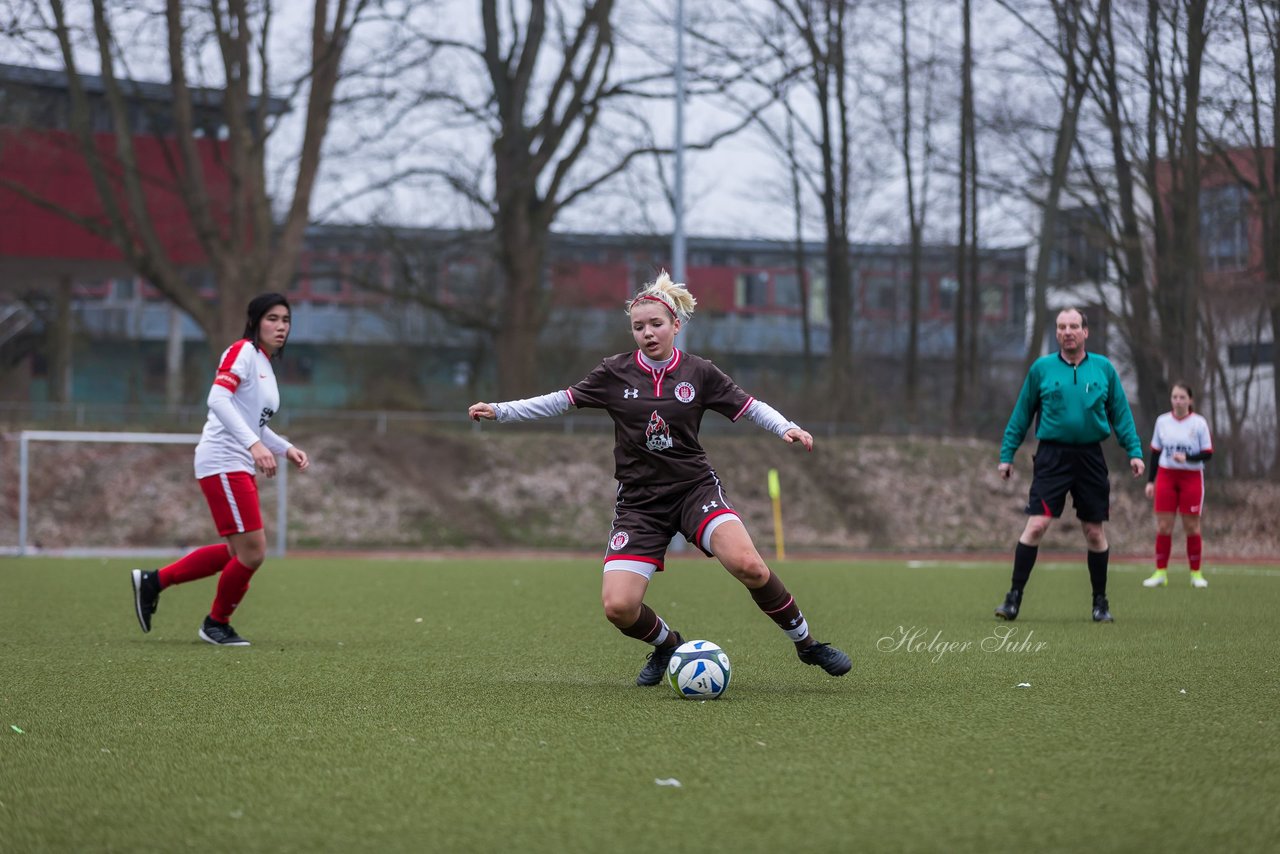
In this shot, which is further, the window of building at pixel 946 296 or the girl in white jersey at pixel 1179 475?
the window of building at pixel 946 296

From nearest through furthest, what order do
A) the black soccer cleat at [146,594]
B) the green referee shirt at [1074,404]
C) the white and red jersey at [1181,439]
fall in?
the black soccer cleat at [146,594] < the green referee shirt at [1074,404] < the white and red jersey at [1181,439]

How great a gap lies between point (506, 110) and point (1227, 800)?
24.7 meters

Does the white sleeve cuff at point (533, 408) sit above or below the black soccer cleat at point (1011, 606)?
above

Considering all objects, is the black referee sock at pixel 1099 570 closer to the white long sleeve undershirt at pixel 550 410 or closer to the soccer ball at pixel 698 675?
the white long sleeve undershirt at pixel 550 410

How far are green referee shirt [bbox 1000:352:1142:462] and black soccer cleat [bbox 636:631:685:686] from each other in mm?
3594

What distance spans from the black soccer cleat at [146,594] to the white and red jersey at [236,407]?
2.76 ft

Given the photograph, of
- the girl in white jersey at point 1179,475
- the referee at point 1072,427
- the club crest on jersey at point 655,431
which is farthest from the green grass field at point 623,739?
the girl in white jersey at point 1179,475

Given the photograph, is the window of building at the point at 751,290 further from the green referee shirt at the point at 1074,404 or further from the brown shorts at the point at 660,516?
the brown shorts at the point at 660,516

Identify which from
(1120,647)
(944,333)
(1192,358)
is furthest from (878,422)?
(1120,647)

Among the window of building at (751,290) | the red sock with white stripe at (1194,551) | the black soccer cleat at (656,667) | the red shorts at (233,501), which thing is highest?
the window of building at (751,290)

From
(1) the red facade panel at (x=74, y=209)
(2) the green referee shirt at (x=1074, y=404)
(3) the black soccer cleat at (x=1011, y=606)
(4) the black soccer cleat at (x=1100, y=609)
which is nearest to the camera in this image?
(2) the green referee shirt at (x=1074, y=404)

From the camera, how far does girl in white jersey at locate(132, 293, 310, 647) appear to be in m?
8.10

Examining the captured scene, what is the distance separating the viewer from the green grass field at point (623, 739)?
3.80 metres

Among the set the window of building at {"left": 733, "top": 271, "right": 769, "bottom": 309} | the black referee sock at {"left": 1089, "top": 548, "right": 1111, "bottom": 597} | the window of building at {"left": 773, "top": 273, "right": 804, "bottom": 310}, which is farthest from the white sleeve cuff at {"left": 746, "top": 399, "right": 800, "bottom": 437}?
the window of building at {"left": 773, "top": 273, "right": 804, "bottom": 310}
